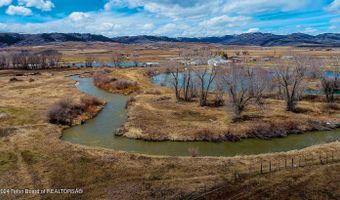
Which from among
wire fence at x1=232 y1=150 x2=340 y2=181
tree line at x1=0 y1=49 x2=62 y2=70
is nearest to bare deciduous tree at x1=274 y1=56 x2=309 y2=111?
wire fence at x1=232 y1=150 x2=340 y2=181

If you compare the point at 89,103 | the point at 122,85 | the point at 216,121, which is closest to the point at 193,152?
the point at 216,121

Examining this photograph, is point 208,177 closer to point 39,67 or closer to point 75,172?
point 75,172

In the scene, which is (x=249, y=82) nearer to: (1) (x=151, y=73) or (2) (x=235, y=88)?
(2) (x=235, y=88)

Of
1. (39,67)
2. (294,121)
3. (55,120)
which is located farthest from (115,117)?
(39,67)

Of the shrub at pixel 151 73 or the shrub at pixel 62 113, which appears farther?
the shrub at pixel 151 73

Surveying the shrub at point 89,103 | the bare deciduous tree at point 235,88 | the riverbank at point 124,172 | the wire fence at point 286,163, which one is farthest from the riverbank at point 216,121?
the wire fence at point 286,163

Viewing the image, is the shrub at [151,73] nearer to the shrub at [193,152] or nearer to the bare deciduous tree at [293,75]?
the bare deciduous tree at [293,75]
